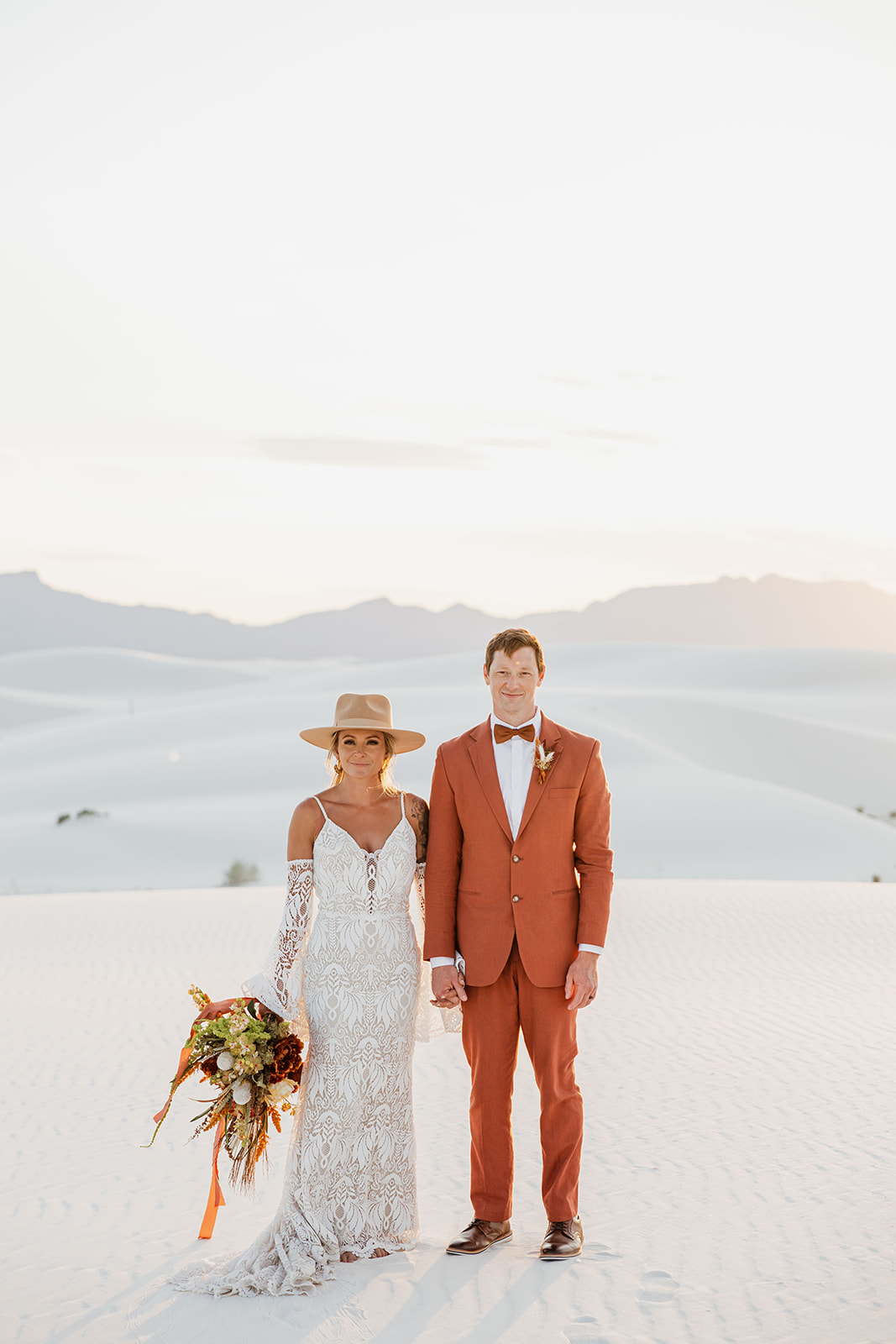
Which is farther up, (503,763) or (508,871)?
(503,763)

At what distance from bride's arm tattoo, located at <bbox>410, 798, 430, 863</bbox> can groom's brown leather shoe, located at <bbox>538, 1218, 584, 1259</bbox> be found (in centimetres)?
148

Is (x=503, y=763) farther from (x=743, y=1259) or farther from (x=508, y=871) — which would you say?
(x=743, y=1259)

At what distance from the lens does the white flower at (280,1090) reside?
4.48m

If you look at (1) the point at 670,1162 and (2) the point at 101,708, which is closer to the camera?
(1) the point at 670,1162

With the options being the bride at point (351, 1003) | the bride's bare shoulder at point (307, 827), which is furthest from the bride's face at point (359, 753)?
the bride's bare shoulder at point (307, 827)

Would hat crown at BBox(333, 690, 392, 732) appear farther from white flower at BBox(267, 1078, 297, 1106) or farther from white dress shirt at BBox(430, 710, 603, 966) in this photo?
white flower at BBox(267, 1078, 297, 1106)

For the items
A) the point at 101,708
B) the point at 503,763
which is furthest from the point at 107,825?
the point at 101,708

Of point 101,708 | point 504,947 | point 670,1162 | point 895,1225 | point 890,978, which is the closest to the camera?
point 504,947

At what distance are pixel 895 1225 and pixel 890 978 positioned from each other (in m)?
5.99

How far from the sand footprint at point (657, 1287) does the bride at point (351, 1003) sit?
88cm

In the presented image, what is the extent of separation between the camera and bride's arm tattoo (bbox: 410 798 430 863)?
4.74 metres

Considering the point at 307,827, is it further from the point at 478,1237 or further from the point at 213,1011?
the point at 478,1237

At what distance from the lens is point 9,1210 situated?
5.42 meters

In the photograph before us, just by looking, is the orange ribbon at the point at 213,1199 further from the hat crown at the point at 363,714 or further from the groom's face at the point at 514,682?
the groom's face at the point at 514,682
